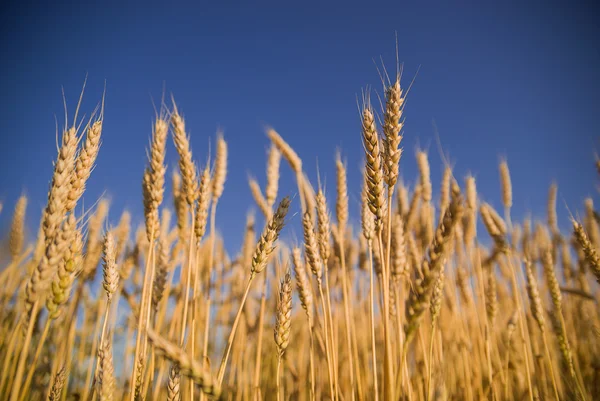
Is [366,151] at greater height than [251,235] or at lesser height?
lesser

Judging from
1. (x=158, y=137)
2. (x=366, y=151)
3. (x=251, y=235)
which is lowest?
(x=366, y=151)

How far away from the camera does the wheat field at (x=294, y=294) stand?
4.41 feet

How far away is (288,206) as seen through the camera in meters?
1.72

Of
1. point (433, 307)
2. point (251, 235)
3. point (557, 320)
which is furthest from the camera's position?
point (251, 235)

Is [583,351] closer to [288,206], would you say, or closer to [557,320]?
[557,320]

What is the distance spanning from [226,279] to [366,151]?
2.92 m

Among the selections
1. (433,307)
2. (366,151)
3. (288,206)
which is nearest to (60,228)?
(288,206)

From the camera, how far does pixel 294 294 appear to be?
2.79 metres

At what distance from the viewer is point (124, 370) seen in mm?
2674

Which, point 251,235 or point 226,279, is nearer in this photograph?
point 226,279

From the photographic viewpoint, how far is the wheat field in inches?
52.9

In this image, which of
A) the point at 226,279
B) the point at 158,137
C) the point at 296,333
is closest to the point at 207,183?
the point at 158,137

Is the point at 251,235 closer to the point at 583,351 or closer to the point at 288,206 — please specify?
the point at 288,206

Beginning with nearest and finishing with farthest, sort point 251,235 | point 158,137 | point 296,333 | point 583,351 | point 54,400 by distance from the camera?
point 54,400
point 158,137
point 583,351
point 251,235
point 296,333
